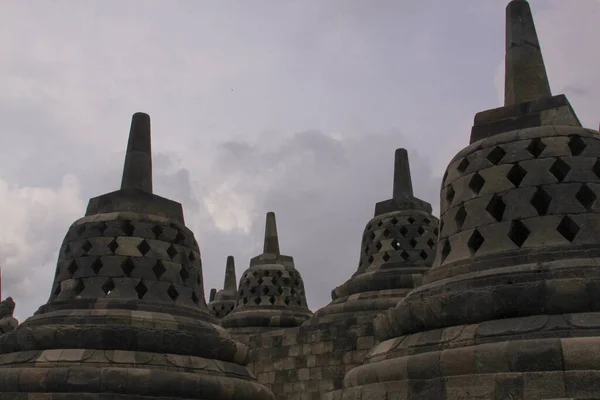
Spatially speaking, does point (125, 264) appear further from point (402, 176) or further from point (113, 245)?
point (402, 176)

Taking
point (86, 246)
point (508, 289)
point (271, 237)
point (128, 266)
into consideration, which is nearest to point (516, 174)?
point (508, 289)

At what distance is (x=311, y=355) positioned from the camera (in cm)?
1216

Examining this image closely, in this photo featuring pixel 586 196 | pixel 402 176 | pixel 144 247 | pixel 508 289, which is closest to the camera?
pixel 508 289

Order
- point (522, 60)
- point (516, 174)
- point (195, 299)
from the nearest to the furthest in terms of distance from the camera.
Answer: point (516, 174), point (522, 60), point (195, 299)

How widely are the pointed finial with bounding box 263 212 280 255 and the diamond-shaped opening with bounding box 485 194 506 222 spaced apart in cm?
1279

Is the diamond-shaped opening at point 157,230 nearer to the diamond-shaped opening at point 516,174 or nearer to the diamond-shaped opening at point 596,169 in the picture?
the diamond-shaped opening at point 516,174

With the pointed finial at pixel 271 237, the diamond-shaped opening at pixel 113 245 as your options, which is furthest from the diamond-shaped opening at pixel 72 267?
the pointed finial at pixel 271 237

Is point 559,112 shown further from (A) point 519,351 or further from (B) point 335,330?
(B) point 335,330

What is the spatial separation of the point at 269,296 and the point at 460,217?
12.0m

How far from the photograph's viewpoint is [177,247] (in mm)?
8961

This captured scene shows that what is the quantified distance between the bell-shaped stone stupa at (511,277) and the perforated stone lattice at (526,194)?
1cm

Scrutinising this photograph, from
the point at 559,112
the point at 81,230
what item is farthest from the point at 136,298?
the point at 559,112

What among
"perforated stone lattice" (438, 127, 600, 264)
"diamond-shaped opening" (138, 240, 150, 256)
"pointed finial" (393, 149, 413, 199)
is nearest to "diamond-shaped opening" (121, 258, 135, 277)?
"diamond-shaped opening" (138, 240, 150, 256)

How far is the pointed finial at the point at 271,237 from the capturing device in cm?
1888
